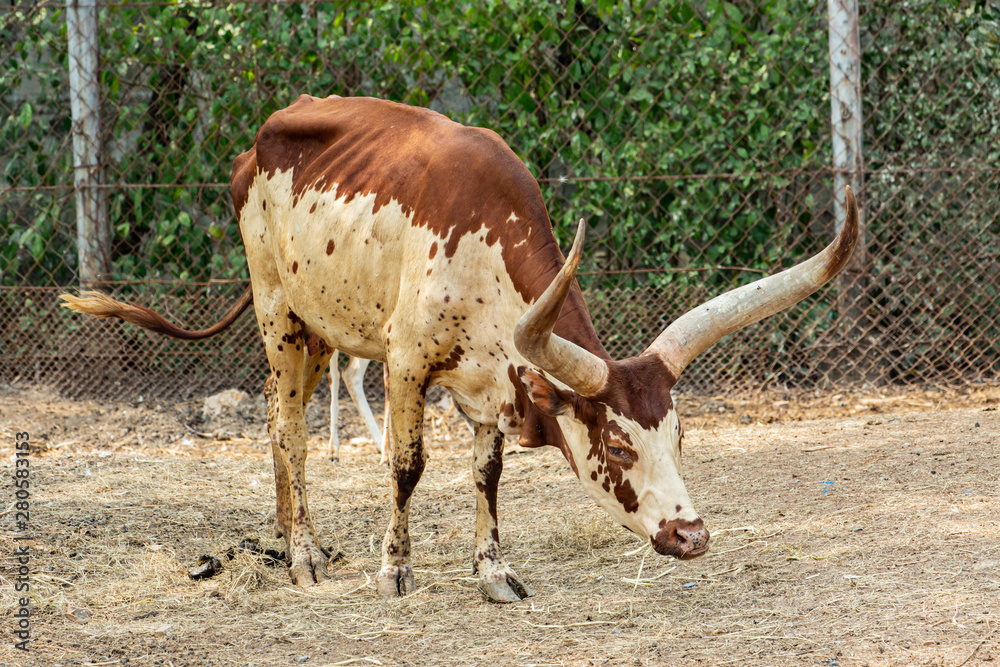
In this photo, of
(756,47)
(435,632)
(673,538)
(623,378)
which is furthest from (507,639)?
(756,47)

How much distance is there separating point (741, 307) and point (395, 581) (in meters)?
1.64

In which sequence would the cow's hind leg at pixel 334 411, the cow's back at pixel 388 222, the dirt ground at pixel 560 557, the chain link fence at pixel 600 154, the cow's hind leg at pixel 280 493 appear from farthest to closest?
the chain link fence at pixel 600 154, the cow's hind leg at pixel 334 411, the cow's hind leg at pixel 280 493, the cow's back at pixel 388 222, the dirt ground at pixel 560 557

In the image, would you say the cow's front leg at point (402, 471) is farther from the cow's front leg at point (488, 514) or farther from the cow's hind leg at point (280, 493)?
the cow's hind leg at point (280, 493)

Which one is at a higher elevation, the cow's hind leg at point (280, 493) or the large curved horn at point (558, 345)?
the large curved horn at point (558, 345)

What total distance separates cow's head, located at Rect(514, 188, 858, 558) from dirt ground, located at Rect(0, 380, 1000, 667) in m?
0.44

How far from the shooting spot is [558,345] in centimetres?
302

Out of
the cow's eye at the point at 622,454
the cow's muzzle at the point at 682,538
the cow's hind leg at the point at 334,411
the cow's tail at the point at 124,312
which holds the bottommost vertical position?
the cow's hind leg at the point at 334,411

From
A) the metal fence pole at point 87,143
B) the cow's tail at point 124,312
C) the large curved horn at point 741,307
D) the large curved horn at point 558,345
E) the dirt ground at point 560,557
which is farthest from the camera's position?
the metal fence pole at point 87,143

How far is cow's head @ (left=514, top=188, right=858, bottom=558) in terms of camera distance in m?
3.05

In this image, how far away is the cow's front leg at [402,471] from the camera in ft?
12.1

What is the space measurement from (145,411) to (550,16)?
12.7ft

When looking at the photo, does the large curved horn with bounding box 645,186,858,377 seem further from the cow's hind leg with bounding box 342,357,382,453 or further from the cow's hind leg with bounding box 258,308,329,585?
the cow's hind leg with bounding box 342,357,382,453

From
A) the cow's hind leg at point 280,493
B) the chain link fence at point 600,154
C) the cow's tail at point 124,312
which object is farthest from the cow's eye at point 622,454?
the chain link fence at point 600,154

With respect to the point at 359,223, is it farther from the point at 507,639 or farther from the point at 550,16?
the point at 550,16
